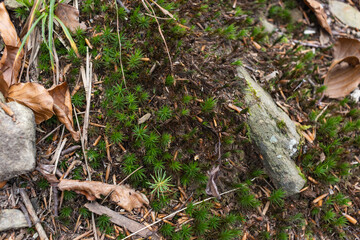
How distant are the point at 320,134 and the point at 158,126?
2403mm

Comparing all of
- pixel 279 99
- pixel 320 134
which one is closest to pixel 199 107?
pixel 279 99

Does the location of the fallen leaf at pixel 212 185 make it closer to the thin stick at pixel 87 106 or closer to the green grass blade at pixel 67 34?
Answer: the thin stick at pixel 87 106

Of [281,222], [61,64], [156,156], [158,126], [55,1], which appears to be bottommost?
[281,222]

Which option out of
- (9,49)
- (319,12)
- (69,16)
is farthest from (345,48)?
(9,49)

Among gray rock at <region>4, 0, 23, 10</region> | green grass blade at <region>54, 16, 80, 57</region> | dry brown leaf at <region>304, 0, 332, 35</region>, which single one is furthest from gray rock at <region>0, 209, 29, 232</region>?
dry brown leaf at <region>304, 0, 332, 35</region>

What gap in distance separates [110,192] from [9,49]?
197 centimetres

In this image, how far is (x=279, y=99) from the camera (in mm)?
4137

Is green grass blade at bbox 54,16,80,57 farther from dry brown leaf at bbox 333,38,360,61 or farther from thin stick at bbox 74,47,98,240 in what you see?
dry brown leaf at bbox 333,38,360,61

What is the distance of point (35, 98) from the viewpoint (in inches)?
120

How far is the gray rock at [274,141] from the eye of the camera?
3.65 m

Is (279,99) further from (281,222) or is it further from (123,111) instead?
(123,111)

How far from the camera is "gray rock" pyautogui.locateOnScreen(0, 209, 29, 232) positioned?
2.84 meters

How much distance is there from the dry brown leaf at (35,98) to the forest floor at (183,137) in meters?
0.20

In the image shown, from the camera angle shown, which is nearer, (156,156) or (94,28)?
(156,156)
